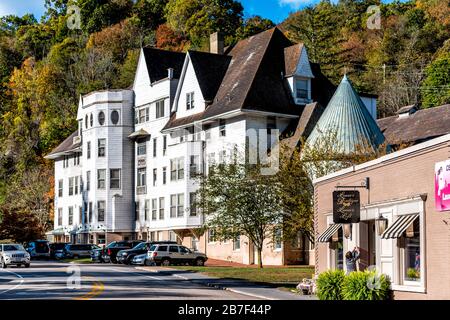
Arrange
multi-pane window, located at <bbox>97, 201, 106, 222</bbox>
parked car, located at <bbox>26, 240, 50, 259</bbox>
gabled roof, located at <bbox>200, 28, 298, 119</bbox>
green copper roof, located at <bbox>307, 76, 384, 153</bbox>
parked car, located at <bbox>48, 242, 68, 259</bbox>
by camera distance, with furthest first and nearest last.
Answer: multi-pane window, located at <bbox>97, 201, 106, 222</bbox>
parked car, located at <bbox>48, 242, 68, 259</bbox>
parked car, located at <bbox>26, 240, 50, 259</bbox>
gabled roof, located at <bbox>200, 28, 298, 119</bbox>
green copper roof, located at <bbox>307, 76, 384, 153</bbox>

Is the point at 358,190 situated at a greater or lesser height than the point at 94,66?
lesser

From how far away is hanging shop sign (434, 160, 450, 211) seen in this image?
20828mm

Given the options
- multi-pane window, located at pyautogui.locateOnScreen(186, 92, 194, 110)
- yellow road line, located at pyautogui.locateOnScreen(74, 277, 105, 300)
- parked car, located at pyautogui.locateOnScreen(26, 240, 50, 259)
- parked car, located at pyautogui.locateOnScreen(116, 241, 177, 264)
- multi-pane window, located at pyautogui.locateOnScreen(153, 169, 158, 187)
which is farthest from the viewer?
multi-pane window, located at pyautogui.locateOnScreen(153, 169, 158, 187)

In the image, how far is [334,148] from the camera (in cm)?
4691

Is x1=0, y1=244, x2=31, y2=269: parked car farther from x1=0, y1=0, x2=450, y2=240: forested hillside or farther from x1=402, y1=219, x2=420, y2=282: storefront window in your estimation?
x1=402, y1=219, x2=420, y2=282: storefront window

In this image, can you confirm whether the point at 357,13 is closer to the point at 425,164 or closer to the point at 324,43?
the point at 324,43

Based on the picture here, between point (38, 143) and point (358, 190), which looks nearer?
point (358, 190)

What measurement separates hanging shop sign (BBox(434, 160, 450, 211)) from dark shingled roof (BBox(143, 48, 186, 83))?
160 feet

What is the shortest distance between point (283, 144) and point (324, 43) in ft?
154

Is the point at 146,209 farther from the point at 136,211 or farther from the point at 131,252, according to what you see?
the point at 131,252

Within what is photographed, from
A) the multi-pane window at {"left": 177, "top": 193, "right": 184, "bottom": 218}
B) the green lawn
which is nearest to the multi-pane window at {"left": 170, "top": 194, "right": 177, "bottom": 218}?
the multi-pane window at {"left": 177, "top": 193, "right": 184, "bottom": 218}

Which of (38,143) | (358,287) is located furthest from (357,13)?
(358,287)

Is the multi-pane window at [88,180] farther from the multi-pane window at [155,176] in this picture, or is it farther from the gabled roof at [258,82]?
the gabled roof at [258,82]
